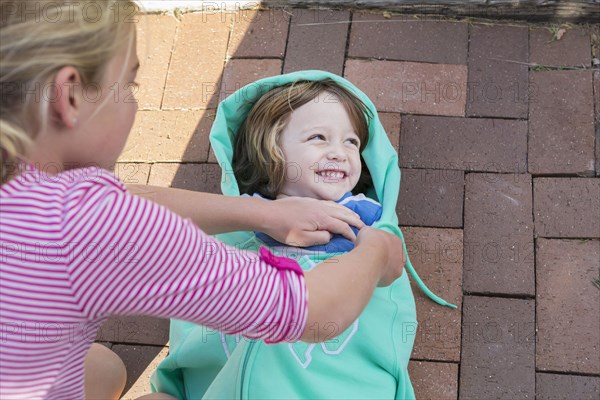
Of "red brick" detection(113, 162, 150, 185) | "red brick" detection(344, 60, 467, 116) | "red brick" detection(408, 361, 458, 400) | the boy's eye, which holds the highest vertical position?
"red brick" detection(344, 60, 467, 116)

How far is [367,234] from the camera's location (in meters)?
1.74

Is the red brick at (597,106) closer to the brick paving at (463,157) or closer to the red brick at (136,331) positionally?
the brick paving at (463,157)

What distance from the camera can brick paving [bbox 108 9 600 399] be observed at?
2.18 meters

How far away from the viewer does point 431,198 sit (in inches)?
96.5

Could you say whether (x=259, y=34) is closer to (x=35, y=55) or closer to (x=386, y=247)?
(x=386, y=247)

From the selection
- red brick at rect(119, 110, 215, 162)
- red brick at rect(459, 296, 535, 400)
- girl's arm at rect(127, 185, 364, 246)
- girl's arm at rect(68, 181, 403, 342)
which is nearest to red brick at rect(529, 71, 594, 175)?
red brick at rect(459, 296, 535, 400)

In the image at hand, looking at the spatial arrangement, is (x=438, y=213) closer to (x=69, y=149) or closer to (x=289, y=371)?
(x=289, y=371)

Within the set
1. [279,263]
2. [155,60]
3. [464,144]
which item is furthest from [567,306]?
[155,60]

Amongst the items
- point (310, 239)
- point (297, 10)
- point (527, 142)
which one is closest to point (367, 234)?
point (310, 239)

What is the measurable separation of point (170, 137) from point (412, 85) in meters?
0.89

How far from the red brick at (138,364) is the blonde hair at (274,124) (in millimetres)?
566

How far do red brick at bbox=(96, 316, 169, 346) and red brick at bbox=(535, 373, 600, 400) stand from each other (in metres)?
1.11

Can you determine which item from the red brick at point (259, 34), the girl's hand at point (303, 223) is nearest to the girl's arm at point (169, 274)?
the girl's hand at point (303, 223)

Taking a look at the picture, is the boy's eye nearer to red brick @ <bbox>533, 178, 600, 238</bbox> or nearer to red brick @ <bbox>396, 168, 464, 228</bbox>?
red brick @ <bbox>396, 168, 464, 228</bbox>
